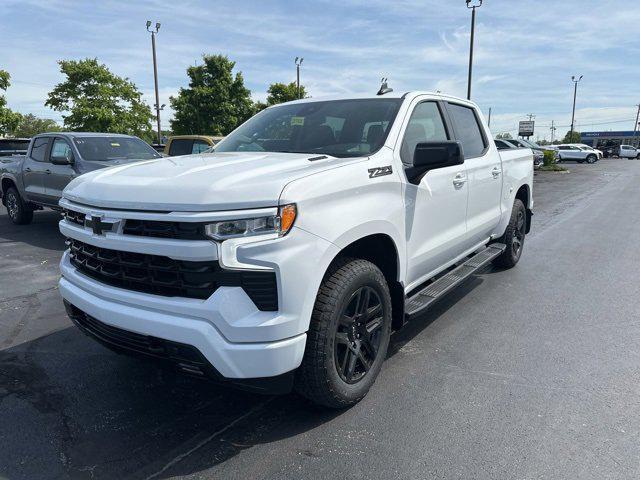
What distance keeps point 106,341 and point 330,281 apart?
1.27m

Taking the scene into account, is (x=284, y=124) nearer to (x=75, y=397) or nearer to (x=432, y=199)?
(x=432, y=199)

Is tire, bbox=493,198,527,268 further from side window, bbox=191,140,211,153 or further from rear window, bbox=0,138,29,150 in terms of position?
rear window, bbox=0,138,29,150

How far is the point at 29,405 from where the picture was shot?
3051 millimetres

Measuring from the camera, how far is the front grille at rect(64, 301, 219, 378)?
2.34m

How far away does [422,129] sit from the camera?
12.5 feet

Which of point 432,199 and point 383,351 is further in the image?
point 432,199

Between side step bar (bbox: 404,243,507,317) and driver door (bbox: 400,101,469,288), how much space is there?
0.12m

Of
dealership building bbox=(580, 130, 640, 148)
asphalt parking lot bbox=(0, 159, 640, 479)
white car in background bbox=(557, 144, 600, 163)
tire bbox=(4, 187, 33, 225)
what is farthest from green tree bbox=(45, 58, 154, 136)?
dealership building bbox=(580, 130, 640, 148)

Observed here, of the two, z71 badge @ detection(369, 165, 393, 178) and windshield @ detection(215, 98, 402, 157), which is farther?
windshield @ detection(215, 98, 402, 157)

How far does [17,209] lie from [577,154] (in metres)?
46.6

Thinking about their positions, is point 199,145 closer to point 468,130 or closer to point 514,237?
point 514,237

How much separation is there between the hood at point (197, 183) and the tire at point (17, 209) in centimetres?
792

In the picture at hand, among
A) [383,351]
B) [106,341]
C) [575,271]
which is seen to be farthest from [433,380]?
[575,271]

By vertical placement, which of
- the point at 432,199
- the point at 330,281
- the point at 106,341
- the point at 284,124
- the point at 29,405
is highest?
the point at 284,124
